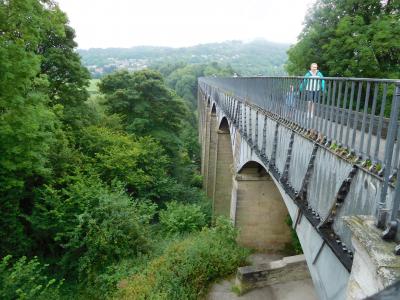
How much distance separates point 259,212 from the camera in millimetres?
13773

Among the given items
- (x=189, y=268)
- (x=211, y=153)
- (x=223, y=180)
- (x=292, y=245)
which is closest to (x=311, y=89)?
(x=189, y=268)

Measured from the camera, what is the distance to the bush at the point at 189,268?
9.07m

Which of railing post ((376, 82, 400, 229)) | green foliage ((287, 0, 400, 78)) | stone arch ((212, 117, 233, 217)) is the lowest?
stone arch ((212, 117, 233, 217))

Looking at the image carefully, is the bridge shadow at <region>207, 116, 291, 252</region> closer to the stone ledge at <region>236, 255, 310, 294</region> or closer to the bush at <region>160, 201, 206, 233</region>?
the bush at <region>160, 201, 206, 233</region>

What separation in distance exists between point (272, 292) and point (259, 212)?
3587 millimetres

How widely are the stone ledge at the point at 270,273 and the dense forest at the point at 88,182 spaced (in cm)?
77

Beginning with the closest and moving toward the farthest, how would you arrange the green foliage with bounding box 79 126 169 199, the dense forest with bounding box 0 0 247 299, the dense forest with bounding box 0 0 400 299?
the dense forest with bounding box 0 0 247 299
the dense forest with bounding box 0 0 400 299
the green foliage with bounding box 79 126 169 199

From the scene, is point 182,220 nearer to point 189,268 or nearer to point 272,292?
point 189,268

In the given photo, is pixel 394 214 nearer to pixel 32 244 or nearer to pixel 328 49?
pixel 32 244

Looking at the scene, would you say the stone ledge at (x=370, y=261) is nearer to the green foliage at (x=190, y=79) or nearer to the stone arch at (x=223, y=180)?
the stone arch at (x=223, y=180)

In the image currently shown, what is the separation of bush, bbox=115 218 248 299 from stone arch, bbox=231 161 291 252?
1.65 metres

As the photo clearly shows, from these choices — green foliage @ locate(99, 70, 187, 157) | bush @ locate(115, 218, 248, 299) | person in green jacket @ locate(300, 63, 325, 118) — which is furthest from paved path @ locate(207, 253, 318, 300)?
green foliage @ locate(99, 70, 187, 157)

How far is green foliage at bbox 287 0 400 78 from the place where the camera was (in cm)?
1324

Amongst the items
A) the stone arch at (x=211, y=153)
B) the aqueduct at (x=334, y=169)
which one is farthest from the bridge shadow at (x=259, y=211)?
the stone arch at (x=211, y=153)
